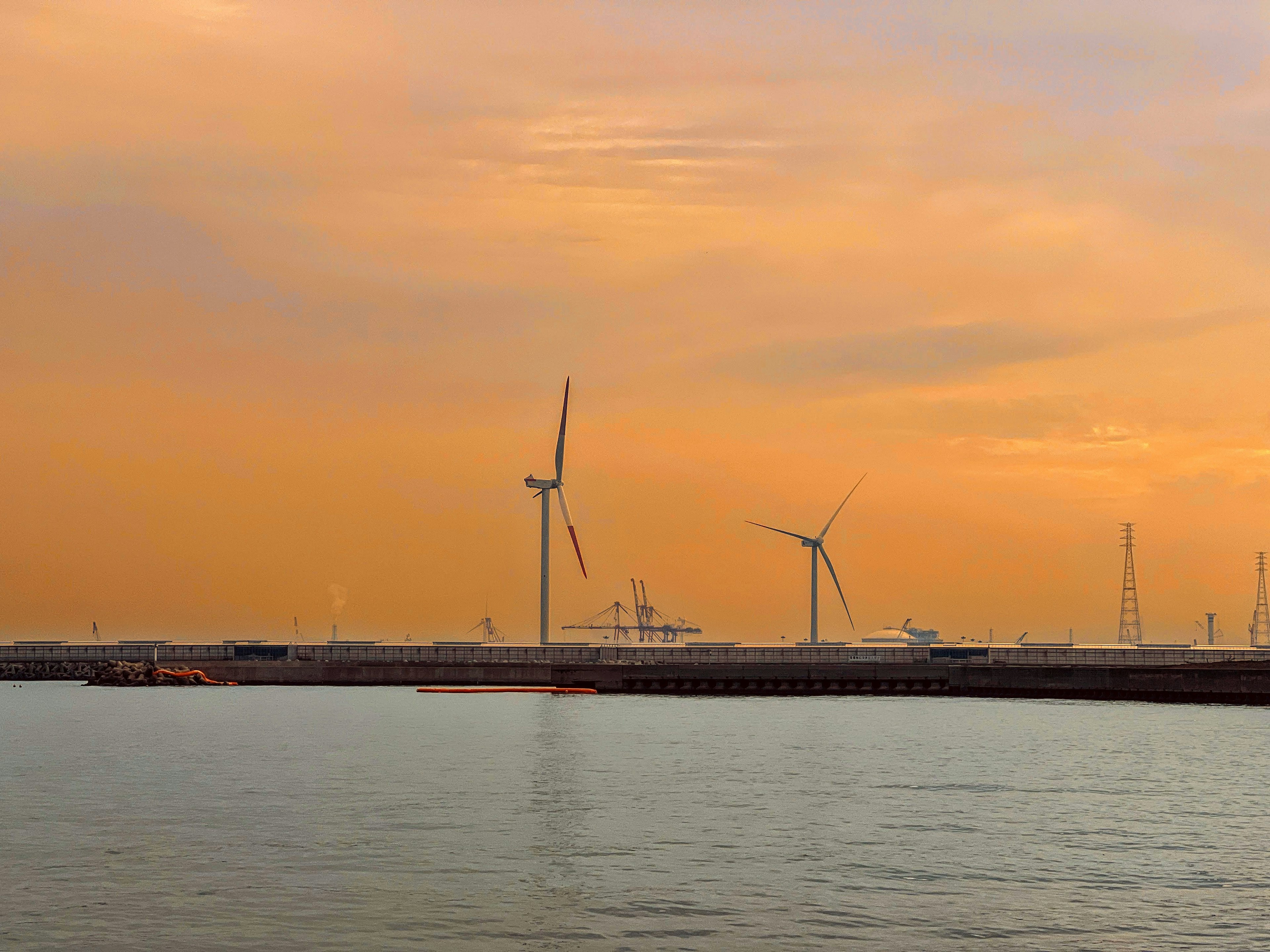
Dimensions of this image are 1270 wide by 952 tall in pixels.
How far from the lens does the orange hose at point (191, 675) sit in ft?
466

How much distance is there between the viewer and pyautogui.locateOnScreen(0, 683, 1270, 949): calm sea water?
89.5ft

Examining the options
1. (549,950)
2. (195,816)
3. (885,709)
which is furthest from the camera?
(885,709)

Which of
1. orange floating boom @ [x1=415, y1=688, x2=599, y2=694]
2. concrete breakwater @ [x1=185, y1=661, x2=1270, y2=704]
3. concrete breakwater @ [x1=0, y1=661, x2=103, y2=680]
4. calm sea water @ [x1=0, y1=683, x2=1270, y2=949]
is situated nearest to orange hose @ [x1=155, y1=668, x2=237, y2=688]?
concrete breakwater @ [x1=185, y1=661, x2=1270, y2=704]

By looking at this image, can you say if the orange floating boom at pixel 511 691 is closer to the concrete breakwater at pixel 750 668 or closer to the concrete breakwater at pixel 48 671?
the concrete breakwater at pixel 750 668

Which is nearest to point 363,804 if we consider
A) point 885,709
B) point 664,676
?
point 885,709

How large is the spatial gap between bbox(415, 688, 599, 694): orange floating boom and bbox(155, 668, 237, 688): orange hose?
898 inches

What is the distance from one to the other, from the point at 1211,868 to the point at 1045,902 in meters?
7.29

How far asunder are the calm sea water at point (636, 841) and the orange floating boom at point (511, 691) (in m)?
50.8

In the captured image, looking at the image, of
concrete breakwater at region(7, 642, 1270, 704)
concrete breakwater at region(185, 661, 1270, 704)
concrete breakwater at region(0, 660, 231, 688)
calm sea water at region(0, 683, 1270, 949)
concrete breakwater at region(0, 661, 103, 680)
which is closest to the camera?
calm sea water at region(0, 683, 1270, 949)

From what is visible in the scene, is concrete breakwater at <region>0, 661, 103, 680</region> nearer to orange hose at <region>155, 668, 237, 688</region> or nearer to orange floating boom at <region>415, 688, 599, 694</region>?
orange hose at <region>155, 668, 237, 688</region>

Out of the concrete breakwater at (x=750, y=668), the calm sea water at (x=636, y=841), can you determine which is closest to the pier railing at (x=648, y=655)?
the concrete breakwater at (x=750, y=668)

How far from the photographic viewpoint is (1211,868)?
34.1m

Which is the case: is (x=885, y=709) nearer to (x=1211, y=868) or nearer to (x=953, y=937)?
(x=1211, y=868)

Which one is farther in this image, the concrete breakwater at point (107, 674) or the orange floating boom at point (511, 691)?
the concrete breakwater at point (107, 674)
